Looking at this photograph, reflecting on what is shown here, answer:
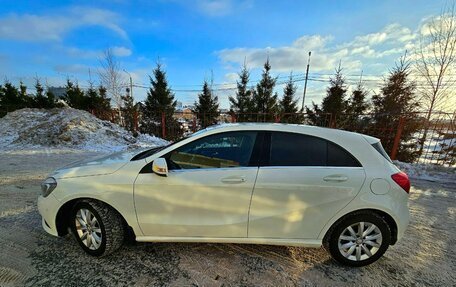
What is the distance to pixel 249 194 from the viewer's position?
2359 mm

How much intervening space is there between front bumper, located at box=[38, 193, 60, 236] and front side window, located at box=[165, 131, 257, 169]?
1356mm

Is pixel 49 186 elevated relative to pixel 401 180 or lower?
lower

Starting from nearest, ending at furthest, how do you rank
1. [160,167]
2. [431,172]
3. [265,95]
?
[160,167]
[431,172]
[265,95]

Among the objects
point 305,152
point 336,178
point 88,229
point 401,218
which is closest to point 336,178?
point 336,178

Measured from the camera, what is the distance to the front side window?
2.48 meters

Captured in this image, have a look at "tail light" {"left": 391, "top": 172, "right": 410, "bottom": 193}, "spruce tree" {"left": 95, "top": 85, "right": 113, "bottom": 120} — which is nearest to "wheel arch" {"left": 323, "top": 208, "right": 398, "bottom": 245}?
"tail light" {"left": 391, "top": 172, "right": 410, "bottom": 193}

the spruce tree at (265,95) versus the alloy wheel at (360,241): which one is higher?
the spruce tree at (265,95)

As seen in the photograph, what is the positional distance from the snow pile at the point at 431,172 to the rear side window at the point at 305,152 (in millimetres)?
5735

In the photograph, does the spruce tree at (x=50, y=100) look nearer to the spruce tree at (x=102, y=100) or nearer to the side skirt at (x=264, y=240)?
the spruce tree at (x=102, y=100)

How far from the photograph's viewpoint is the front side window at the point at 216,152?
248 cm

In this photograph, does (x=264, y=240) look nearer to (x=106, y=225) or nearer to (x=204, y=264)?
(x=204, y=264)

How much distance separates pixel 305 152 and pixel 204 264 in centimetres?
161

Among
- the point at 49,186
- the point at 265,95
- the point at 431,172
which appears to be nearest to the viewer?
the point at 49,186

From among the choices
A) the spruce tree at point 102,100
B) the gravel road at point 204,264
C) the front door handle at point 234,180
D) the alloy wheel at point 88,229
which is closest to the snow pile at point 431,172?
the gravel road at point 204,264
